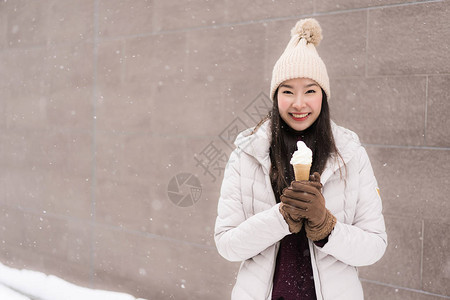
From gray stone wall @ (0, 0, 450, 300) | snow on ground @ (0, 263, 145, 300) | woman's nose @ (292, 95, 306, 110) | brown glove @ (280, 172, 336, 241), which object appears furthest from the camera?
snow on ground @ (0, 263, 145, 300)

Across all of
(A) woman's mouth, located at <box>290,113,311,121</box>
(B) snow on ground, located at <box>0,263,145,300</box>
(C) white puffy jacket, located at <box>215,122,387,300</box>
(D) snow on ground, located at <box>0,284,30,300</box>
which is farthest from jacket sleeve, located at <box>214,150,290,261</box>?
(D) snow on ground, located at <box>0,284,30,300</box>

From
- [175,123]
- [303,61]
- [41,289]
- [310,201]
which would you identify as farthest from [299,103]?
[41,289]

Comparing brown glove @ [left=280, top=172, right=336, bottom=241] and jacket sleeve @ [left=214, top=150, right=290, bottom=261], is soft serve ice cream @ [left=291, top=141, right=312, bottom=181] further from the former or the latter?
jacket sleeve @ [left=214, top=150, right=290, bottom=261]

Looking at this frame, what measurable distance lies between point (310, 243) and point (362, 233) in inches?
9.6

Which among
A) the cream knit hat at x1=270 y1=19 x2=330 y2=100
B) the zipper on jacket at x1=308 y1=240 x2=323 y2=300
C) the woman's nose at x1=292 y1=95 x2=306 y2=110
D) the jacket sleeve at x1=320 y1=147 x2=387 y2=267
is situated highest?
the cream knit hat at x1=270 y1=19 x2=330 y2=100

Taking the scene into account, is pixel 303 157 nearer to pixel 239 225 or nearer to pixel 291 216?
pixel 291 216

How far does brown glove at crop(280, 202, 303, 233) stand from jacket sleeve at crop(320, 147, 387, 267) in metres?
0.16

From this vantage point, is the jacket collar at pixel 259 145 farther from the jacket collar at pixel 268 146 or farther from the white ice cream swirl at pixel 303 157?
the white ice cream swirl at pixel 303 157

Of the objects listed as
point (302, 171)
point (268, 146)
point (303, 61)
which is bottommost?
point (302, 171)

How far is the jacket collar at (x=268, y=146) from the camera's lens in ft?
6.65

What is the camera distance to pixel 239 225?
2.00 meters

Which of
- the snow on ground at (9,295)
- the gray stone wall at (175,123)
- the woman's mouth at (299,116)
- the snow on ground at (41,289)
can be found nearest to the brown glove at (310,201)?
the woman's mouth at (299,116)

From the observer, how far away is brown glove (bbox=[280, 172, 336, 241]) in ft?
5.62

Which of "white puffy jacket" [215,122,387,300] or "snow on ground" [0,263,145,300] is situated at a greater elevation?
"white puffy jacket" [215,122,387,300]
